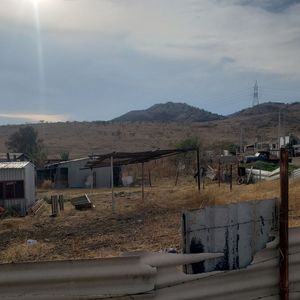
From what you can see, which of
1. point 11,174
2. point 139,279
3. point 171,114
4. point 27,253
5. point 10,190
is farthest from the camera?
point 171,114

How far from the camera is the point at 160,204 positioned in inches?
862

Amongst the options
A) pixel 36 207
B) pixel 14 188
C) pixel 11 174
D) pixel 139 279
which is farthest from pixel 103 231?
pixel 36 207

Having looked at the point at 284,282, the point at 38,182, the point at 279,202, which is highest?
the point at 279,202

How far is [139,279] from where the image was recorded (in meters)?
3.71

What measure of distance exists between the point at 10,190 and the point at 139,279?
2320 cm

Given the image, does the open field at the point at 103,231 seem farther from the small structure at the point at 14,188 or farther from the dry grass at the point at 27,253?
the small structure at the point at 14,188

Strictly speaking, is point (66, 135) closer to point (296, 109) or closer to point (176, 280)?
point (296, 109)

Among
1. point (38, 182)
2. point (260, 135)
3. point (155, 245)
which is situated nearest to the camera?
point (155, 245)

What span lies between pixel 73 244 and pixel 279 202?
9.10 m

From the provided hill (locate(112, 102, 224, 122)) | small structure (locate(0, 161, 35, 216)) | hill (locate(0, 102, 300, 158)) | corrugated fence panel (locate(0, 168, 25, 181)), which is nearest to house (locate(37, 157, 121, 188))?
small structure (locate(0, 161, 35, 216))

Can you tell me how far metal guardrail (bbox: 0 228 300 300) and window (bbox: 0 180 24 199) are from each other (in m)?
22.8

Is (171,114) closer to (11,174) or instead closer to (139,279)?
(11,174)

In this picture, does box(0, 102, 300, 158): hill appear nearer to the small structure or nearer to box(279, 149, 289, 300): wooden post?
the small structure

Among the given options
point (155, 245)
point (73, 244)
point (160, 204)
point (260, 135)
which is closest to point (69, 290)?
point (155, 245)
